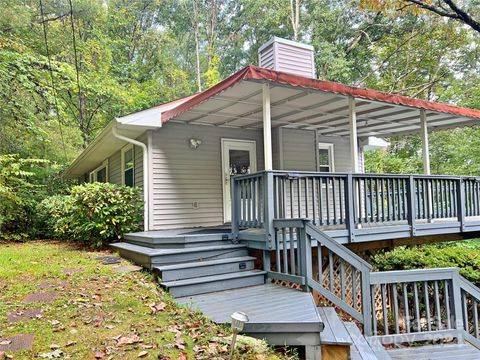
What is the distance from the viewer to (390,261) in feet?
21.8

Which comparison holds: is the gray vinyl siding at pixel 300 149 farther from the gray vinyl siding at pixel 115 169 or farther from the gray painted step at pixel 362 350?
the gray painted step at pixel 362 350

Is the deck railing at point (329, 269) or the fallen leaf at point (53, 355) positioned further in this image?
the deck railing at point (329, 269)

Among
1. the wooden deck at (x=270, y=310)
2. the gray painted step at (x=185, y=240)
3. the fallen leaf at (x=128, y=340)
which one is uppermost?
the gray painted step at (x=185, y=240)

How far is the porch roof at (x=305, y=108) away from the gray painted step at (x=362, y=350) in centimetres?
319

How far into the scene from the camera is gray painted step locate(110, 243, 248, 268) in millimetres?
4605

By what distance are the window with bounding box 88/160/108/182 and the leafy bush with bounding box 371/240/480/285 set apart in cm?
873

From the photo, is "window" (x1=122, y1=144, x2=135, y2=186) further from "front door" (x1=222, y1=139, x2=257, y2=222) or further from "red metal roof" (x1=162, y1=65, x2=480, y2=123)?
"front door" (x1=222, y1=139, x2=257, y2=222)

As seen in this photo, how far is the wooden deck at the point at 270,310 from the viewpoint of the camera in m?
3.01

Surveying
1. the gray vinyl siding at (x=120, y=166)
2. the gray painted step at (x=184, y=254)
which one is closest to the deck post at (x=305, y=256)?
the gray painted step at (x=184, y=254)

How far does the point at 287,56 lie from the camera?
25.7ft

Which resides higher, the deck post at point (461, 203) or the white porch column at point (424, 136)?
the white porch column at point (424, 136)

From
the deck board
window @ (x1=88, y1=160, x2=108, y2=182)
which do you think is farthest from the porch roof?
window @ (x1=88, y1=160, x2=108, y2=182)

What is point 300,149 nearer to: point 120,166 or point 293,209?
point 293,209

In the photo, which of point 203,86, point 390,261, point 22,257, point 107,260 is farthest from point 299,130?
point 203,86
